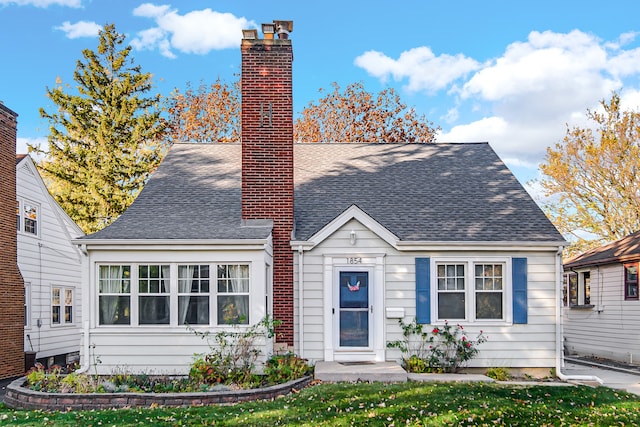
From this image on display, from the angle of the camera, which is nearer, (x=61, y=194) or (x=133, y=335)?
(x=133, y=335)

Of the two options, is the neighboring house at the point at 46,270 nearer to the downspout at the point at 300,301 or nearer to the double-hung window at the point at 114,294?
the double-hung window at the point at 114,294

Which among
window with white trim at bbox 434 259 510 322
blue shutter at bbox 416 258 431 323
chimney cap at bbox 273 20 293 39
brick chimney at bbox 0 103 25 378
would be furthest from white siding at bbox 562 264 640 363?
brick chimney at bbox 0 103 25 378

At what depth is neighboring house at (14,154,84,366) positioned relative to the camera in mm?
18891

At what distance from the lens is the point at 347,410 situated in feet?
30.4

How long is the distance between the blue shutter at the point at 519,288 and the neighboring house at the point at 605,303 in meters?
5.20

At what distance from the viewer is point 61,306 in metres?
21.5

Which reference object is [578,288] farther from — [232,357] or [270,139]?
[232,357]

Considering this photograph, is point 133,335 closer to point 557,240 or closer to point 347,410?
point 347,410

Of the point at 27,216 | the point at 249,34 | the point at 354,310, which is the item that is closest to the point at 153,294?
the point at 354,310

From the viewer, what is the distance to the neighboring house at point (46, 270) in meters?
18.9

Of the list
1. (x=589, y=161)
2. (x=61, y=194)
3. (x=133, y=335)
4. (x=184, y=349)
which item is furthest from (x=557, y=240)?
(x=61, y=194)

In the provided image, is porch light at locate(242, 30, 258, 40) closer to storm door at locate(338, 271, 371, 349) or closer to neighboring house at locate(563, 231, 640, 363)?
storm door at locate(338, 271, 371, 349)

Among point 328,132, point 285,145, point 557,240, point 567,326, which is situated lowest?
point 567,326

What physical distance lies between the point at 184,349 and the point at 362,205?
5348 millimetres
